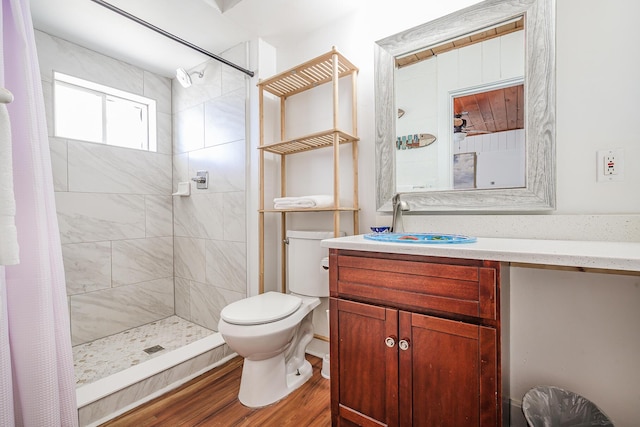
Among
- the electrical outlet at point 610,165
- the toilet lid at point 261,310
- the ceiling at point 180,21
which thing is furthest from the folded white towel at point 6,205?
the electrical outlet at point 610,165

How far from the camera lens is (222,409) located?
144cm

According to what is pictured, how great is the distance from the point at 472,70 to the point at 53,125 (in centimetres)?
269

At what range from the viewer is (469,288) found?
93cm

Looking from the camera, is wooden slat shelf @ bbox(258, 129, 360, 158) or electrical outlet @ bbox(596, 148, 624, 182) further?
wooden slat shelf @ bbox(258, 129, 360, 158)

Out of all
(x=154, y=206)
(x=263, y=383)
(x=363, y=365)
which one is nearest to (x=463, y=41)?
(x=363, y=365)

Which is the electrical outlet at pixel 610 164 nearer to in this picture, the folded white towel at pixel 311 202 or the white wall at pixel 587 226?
the white wall at pixel 587 226

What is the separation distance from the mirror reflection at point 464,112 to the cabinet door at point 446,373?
2.37 feet

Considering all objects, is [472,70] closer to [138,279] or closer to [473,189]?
[473,189]

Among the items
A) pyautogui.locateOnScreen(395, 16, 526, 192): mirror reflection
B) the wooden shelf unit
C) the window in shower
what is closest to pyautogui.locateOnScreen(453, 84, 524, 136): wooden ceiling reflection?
pyautogui.locateOnScreen(395, 16, 526, 192): mirror reflection

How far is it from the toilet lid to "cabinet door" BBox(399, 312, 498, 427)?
0.66 metres

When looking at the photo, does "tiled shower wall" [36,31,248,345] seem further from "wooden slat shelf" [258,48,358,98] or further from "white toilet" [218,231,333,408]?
"white toilet" [218,231,333,408]

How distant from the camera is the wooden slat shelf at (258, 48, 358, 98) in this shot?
1.68 m

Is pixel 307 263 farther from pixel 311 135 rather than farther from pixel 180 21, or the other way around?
pixel 180 21

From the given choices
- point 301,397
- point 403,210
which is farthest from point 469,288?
point 301,397
